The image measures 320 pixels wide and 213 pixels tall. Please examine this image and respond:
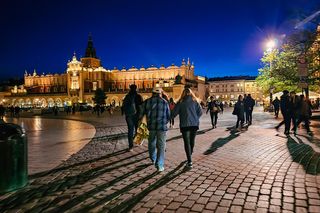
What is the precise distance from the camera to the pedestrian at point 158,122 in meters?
6.40

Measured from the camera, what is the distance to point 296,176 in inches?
229

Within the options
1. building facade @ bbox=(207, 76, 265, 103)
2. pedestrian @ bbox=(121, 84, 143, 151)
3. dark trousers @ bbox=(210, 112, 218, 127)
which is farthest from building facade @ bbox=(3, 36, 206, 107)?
pedestrian @ bbox=(121, 84, 143, 151)

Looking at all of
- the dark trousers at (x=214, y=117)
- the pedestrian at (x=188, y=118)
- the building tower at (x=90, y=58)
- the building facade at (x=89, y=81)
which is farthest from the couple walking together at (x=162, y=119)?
the building tower at (x=90, y=58)

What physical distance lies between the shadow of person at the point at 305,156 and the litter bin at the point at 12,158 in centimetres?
530

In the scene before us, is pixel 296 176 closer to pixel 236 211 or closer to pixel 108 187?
pixel 236 211

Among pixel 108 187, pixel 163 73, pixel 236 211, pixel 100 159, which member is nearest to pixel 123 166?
pixel 100 159

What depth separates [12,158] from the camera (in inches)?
204

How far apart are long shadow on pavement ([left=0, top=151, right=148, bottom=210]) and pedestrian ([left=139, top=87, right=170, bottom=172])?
99 centimetres

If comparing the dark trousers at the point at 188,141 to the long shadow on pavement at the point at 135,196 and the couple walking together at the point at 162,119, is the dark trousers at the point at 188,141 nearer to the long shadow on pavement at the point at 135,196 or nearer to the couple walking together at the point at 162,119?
the couple walking together at the point at 162,119

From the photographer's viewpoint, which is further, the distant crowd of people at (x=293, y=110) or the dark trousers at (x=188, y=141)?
the distant crowd of people at (x=293, y=110)

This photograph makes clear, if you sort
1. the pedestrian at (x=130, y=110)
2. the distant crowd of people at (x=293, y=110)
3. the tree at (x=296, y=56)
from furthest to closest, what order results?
the tree at (x=296, y=56) < the distant crowd of people at (x=293, y=110) < the pedestrian at (x=130, y=110)

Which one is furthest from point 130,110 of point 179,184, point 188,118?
point 179,184

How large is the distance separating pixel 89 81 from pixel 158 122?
113 meters

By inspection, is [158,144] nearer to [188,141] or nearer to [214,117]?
[188,141]
